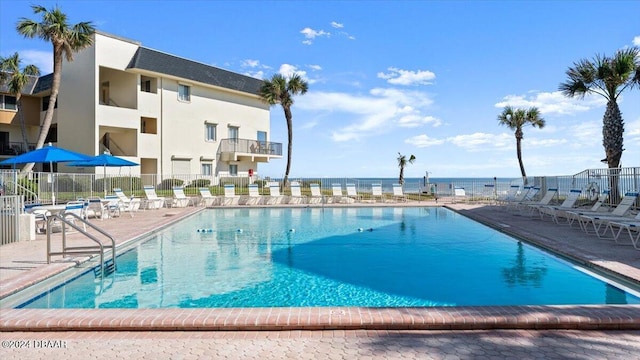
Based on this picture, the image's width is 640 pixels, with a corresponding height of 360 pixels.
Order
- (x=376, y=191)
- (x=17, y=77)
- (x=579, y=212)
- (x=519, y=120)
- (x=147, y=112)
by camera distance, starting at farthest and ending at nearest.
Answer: (x=519, y=120) < (x=17, y=77) < (x=147, y=112) < (x=376, y=191) < (x=579, y=212)

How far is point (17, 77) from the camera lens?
25.2 metres

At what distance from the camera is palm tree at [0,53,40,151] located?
25.3 metres

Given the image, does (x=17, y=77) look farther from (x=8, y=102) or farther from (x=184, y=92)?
(x=184, y=92)

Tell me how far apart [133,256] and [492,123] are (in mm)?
29573

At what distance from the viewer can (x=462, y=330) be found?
397 centimetres

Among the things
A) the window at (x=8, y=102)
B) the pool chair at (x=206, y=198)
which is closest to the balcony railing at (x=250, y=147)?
the pool chair at (x=206, y=198)

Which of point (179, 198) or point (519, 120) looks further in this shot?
point (519, 120)

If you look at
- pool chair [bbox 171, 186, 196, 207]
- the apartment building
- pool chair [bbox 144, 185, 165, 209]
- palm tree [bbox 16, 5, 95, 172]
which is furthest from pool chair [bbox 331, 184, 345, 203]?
palm tree [bbox 16, 5, 95, 172]

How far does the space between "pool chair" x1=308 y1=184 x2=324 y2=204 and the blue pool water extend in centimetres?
839

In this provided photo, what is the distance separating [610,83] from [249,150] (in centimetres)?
2199

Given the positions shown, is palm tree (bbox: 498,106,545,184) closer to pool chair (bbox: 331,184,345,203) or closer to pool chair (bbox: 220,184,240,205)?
pool chair (bbox: 331,184,345,203)

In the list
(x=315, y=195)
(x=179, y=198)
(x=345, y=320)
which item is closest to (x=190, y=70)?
(x=179, y=198)

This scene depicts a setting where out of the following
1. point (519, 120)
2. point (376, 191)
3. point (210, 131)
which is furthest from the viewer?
point (519, 120)

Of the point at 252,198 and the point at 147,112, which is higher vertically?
the point at 147,112
